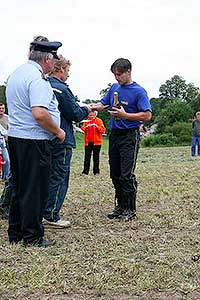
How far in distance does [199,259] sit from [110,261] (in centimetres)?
81

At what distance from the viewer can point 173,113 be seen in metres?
69.9

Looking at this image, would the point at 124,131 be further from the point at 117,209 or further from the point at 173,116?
the point at 173,116

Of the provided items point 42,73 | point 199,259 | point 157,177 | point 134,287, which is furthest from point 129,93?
point 157,177

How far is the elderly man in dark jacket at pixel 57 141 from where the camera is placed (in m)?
6.02

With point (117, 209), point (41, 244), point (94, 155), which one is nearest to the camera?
point (41, 244)

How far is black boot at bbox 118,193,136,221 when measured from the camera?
683cm

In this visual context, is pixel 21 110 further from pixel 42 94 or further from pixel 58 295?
pixel 58 295

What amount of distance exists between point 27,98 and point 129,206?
2.35 metres

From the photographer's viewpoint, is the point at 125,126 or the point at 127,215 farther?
the point at 127,215

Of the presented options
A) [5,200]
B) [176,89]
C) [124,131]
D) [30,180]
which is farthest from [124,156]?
[176,89]

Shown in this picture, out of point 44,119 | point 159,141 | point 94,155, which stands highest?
point 44,119

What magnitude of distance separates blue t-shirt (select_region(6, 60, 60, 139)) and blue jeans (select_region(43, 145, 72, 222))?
82cm

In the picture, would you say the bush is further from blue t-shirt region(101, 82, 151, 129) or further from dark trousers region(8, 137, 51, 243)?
dark trousers region(8, 137, 51, 243)

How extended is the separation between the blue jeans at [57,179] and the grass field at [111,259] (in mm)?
257
